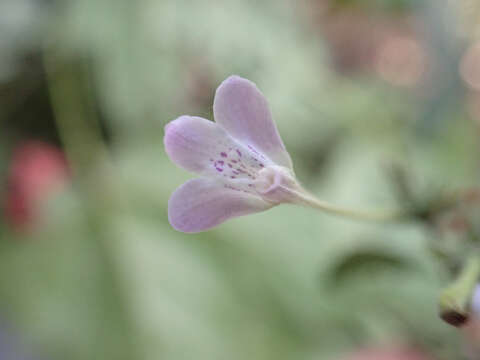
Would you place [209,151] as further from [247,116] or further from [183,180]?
[183,180]

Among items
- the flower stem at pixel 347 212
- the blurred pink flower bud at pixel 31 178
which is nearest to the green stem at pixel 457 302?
the flower stem at pixel 347 212

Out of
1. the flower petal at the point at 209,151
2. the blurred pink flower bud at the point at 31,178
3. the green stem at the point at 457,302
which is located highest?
the flower petal at the point at 209,151

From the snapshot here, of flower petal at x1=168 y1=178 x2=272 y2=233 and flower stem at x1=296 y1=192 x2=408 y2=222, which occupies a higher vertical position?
flower petal at x1=168 y1=178 x2=272 y2=233

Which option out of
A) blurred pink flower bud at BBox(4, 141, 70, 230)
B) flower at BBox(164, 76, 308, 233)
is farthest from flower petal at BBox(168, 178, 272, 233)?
blurred pink flower bud at BBox(4, 141, 70, 230)

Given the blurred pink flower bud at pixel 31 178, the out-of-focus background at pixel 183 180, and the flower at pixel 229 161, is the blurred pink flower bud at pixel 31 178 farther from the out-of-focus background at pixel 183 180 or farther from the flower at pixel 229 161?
the flower at pixel 229 161

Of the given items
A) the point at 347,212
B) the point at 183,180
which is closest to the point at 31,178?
the point at 183,180

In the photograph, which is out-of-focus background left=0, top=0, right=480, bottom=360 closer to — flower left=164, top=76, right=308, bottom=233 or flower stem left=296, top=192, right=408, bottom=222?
flower stem left=296, top=192, right=408, bottom=222
